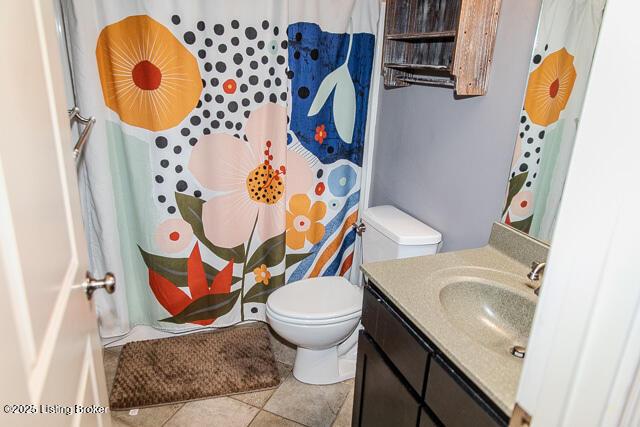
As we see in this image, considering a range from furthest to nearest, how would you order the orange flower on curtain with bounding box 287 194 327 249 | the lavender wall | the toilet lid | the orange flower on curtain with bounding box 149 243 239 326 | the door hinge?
the orange flower on curtain with bounding box 287 194 327 249 → the orange flower on curtain with bounding box 149 243 239 326 → the toilet lid → the lavender wall → the door hinge

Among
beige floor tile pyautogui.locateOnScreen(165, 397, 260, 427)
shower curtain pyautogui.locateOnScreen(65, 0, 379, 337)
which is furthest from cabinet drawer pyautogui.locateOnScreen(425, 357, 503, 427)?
shower curtain pyautogui.locateOnScreen(65, 0, 379, 337)

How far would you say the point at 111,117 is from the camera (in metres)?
1.95

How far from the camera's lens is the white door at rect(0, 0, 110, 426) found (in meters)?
0.53

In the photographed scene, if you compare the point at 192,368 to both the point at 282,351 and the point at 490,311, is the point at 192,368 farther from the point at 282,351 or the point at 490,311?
the point at 490,311

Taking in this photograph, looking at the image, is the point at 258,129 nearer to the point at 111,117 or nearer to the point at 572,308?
the point at 111,117

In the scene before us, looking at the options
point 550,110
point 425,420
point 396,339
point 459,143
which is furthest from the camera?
point 459,143

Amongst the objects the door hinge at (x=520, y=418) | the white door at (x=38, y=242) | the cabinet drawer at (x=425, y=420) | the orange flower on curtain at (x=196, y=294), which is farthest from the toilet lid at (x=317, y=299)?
the door hinge at (x=520, y=418)

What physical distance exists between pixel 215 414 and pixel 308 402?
0.43m

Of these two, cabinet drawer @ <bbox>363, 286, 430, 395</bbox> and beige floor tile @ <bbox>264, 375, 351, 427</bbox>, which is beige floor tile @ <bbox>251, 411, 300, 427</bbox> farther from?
cabinet drawer @ <bbox>363, 286, 430, 395</bbox>

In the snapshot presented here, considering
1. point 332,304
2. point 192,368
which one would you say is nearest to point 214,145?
point 332,304

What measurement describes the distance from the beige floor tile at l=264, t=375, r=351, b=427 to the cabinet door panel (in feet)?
1.40

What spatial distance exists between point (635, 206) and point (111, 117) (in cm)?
205

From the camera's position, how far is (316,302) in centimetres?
200

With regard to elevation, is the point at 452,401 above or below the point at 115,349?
above
